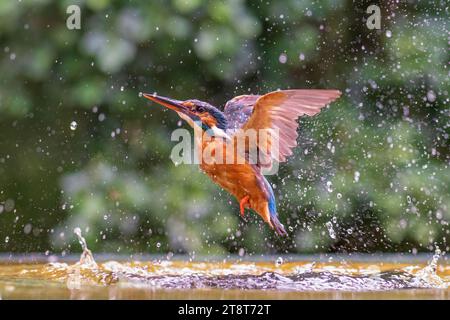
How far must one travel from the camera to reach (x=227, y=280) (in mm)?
2424

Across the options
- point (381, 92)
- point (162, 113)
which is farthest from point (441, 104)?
point (162, 113)

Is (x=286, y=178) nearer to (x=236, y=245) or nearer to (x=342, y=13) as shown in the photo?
(x=236, y=245)

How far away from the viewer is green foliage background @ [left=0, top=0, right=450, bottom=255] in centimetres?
384

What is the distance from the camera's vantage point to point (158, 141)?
13.1 ft

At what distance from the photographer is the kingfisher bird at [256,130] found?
244cm

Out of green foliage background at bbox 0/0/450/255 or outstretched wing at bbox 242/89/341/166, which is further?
green foliage background at bbox 0/0/450/255

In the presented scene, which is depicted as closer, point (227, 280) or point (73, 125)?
point (227, 280)

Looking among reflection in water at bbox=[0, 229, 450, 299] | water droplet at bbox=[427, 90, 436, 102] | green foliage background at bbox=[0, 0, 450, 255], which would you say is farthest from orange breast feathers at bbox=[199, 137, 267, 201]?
water droplet at bbox=[427, 90, 436, 102]

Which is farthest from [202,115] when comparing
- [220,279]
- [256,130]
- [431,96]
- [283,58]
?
[431,96]

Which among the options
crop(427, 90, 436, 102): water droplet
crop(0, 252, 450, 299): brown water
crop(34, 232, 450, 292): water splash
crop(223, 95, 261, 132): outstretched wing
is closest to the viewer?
crop(0, 252, 450, 299): brown water

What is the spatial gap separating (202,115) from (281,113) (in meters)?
0.23

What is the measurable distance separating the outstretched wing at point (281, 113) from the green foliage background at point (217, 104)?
4.07ft

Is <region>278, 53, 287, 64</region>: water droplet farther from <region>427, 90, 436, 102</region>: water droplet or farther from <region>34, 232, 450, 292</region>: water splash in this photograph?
<region>34, 232, 450, 292</region>: water splash

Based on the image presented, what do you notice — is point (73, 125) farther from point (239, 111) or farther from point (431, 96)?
point (431, 96)
